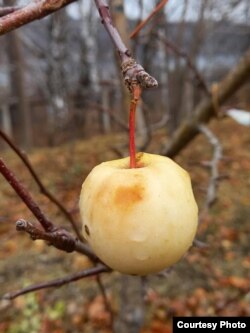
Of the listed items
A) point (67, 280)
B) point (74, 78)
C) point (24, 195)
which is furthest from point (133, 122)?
point (74, 78)

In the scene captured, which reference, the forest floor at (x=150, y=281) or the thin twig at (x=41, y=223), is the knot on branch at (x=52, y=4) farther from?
the forest floor at (x=150, y=281)

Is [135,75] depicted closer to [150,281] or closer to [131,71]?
[131,71]

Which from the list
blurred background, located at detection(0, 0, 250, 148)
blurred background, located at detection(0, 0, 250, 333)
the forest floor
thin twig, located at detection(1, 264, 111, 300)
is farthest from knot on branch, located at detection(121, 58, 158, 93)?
blurred background, located at detection(0, 0, 250, 148)

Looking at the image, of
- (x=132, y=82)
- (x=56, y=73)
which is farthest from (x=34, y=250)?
(x=56, y=73)

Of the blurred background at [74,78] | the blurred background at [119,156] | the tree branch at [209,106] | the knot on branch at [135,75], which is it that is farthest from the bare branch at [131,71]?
the blurred background at [74,78]

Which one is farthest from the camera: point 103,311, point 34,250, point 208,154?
point 208,154

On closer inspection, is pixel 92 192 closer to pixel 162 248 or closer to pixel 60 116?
pixel 162 248
